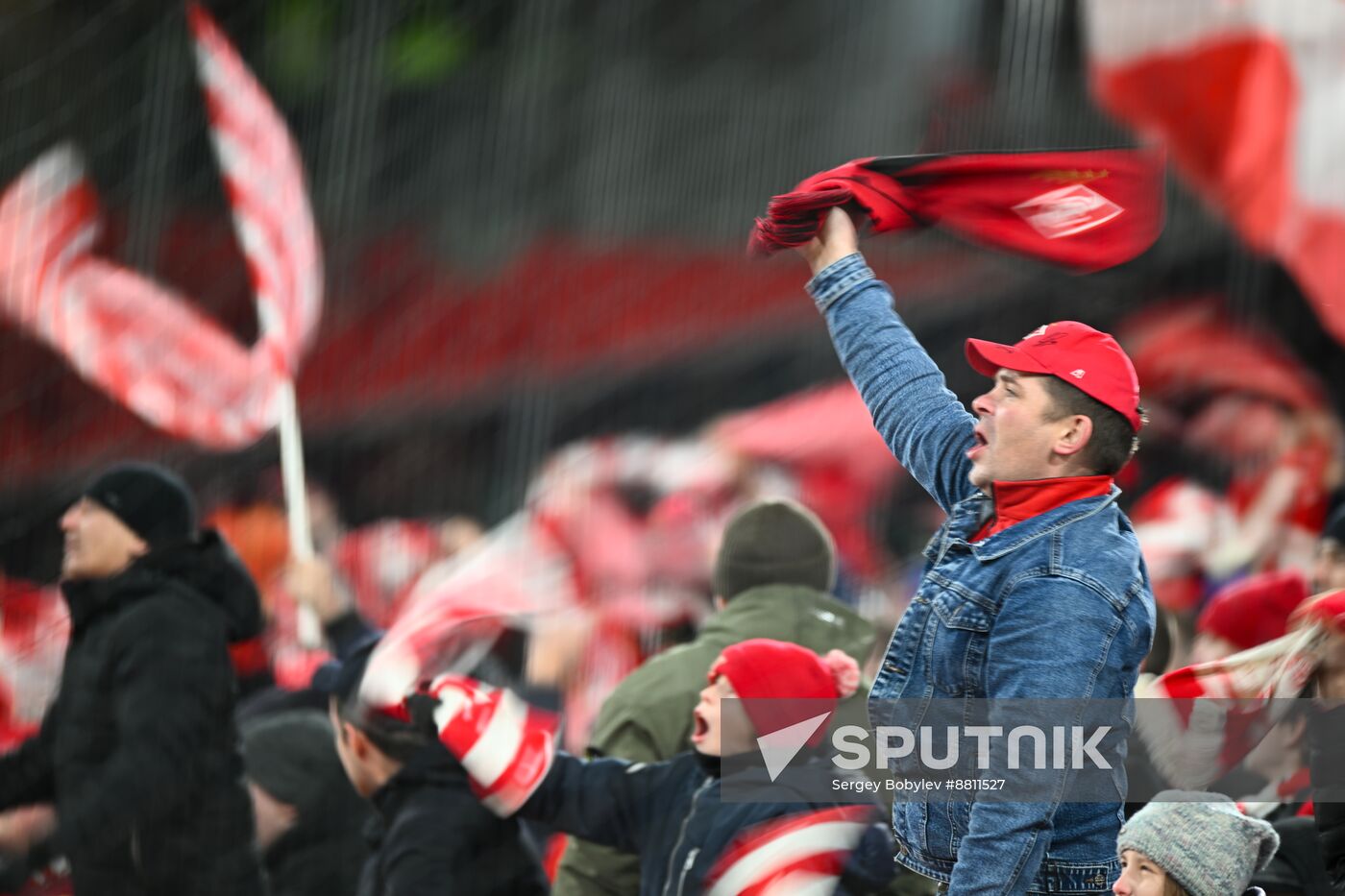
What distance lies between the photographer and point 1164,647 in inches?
146

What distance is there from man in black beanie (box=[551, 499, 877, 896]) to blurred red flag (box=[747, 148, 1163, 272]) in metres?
1.03

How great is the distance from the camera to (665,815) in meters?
3.08

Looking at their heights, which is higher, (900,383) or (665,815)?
(900,383)

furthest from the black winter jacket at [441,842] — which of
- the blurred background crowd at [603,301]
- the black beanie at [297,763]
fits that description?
the blurred background crowd at [603,301]

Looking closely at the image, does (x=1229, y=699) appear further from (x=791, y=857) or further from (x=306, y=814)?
(x=306, y=814)

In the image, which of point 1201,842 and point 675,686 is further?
point 675,686

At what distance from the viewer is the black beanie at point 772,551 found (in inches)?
147

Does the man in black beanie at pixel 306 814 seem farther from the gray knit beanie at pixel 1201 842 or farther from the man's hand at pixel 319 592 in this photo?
the gray knit beanie at pixel 1201 842

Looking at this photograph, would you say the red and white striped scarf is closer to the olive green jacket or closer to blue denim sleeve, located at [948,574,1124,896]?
the olive green jacket

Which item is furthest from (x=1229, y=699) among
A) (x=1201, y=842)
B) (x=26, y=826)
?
(x=26, y=826)

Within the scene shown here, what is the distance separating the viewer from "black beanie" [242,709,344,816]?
12.9 feet

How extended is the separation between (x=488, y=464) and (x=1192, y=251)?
178 inches

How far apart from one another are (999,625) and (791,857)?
92 cm

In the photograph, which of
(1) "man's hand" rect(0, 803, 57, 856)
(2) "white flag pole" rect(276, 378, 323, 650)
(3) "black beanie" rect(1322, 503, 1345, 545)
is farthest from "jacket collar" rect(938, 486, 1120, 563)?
(2) "white flag pole" rect(276, 378, 323, 650)
